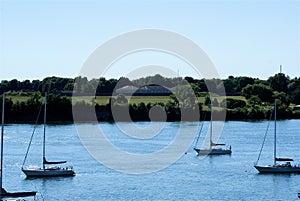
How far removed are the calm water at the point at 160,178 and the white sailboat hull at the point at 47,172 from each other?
0.64m

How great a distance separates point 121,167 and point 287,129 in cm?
4739

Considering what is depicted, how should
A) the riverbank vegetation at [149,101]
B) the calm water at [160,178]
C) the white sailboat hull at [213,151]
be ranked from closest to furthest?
1. the calm water at [160,178]
2. the white sailboat hull at [213,151]
3. the riverbank vegetation at [149,101]

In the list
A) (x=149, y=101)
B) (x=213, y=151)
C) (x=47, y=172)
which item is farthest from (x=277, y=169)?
(x=149, y=101)

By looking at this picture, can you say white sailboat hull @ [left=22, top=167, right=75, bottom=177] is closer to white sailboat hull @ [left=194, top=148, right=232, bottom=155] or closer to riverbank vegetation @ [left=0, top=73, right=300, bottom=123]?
white sailboat hull @ [left=194, top=148, right=232, bottom=155]

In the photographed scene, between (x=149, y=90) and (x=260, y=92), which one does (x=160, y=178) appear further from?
(x=149, y=90)

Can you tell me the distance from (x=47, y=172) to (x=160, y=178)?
8356mm

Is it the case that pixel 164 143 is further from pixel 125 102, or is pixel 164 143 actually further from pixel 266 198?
pixel 125 102

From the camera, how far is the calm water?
44.7 metres

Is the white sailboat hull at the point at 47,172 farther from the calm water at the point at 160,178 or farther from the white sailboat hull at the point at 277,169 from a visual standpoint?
the white sailboat hull at the point at 277,169

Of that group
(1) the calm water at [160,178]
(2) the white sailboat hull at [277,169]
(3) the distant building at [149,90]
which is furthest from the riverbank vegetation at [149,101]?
(2) the white sailboat hull at [277,169]

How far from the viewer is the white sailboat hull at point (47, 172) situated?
166ft

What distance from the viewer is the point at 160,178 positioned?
5097 centimetres

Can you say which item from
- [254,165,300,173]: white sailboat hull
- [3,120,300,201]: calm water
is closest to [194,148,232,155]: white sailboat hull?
[3,120,300,201]: calm water

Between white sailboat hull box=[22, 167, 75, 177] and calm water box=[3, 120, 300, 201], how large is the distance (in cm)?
64
